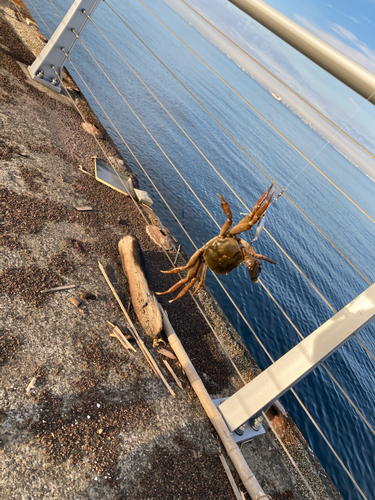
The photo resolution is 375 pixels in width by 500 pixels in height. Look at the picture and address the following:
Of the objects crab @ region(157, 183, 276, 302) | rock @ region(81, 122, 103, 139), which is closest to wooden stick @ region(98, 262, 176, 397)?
crab @ region(157, 183, 276, 302)

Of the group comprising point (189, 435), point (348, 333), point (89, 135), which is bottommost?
point (189, 435)

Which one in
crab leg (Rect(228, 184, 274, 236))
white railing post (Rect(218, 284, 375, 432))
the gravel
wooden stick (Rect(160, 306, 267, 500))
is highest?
crab leg (Rect(228, 184, 274, 236))

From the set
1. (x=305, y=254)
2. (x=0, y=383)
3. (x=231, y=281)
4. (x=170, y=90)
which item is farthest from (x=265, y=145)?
(x=0, y=383)

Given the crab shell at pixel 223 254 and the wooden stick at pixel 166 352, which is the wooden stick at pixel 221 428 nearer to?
the wooden stick at pixel 166 352

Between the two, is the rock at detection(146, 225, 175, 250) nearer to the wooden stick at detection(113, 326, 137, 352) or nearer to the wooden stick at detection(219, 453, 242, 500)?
the wooden stick at detection(113, 326, 137, 352)

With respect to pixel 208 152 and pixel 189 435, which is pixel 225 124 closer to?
pixel 208 152

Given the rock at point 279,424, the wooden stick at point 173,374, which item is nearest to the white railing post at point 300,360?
the wooden stick at point 173,374
